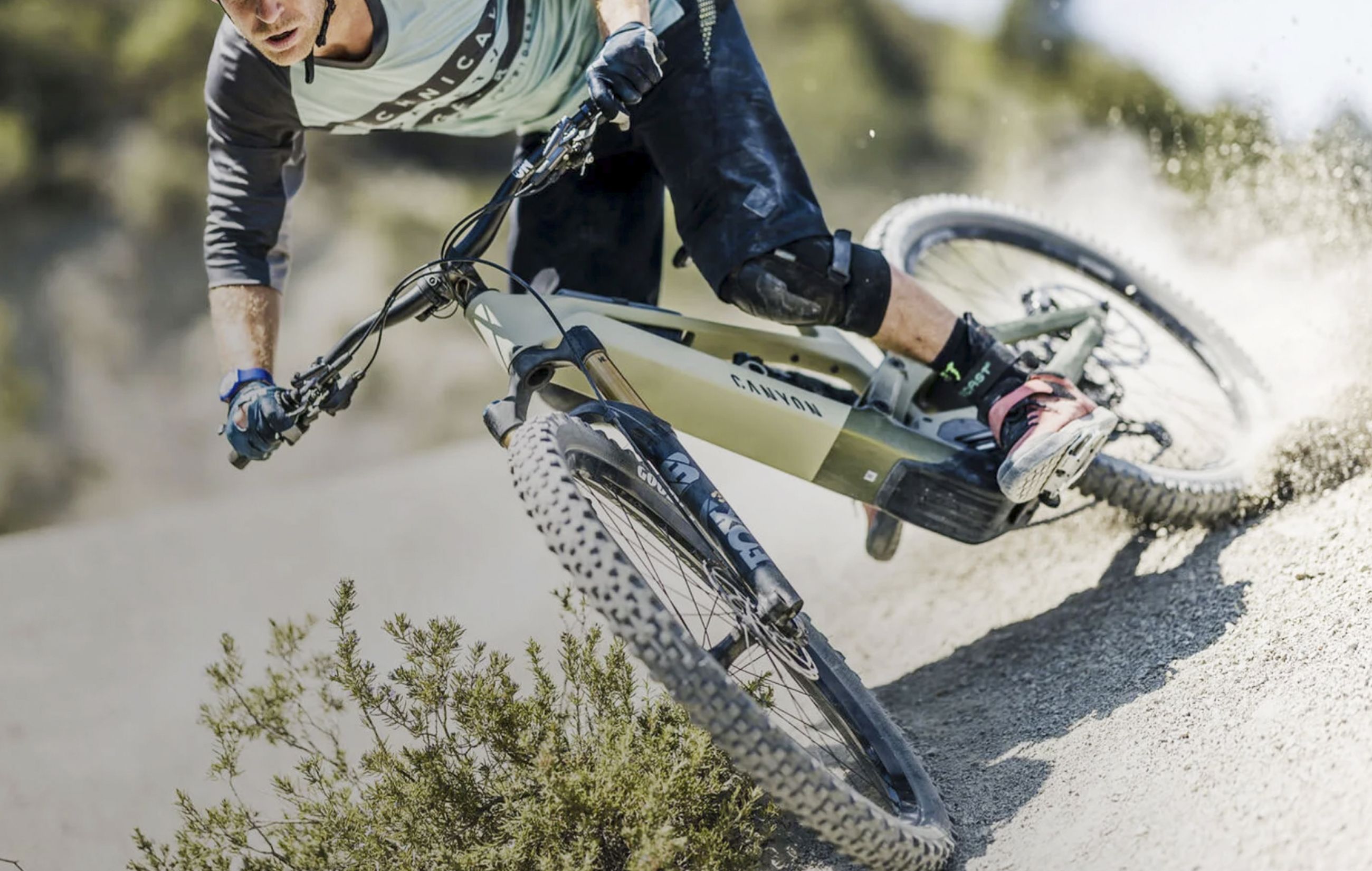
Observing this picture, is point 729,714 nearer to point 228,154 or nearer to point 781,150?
point 781,150

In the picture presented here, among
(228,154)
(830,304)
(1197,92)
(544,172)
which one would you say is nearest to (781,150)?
(830,304)

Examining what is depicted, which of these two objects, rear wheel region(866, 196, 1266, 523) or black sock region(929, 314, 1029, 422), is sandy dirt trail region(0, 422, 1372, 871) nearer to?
rear wheel region(866, 196, 1266, 523)

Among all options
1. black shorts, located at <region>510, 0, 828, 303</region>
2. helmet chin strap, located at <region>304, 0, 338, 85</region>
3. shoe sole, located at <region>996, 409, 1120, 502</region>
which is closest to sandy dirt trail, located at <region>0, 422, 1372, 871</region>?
shoe sole, located at <region>996, 409, 1120, 502</region>

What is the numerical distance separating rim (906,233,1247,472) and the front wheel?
167 cm

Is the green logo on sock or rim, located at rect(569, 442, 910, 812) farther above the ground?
the green logo on sock

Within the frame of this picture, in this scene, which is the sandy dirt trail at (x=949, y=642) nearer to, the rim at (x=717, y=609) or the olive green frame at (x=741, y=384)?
the rim at (x=717, y=609)

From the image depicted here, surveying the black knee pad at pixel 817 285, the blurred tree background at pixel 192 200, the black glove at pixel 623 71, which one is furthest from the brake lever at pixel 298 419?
the blurred tree background at pixel 192 200

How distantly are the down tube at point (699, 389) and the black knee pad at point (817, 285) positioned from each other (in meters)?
0.17

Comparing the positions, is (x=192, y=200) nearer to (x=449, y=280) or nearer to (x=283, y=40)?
(x=283, y=40)

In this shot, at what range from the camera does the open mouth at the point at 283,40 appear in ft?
7.79

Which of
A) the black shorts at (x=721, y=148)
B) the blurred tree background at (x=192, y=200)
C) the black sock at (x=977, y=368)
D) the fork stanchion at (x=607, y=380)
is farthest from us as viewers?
the blurred tree background at (x=192, y=200)

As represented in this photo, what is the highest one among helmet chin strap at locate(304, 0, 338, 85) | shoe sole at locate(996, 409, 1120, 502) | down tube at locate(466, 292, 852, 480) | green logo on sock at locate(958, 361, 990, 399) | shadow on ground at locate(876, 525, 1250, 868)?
helmet chin strap at locate(304, 0, 338, 85)

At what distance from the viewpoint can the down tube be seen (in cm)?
252

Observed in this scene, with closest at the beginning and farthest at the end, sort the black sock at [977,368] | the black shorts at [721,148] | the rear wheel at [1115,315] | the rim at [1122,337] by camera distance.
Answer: the black shorts at [721,148] → the black sock at [977,368] → the rear wheel at [1115,315] → the rim at [1122,337]
